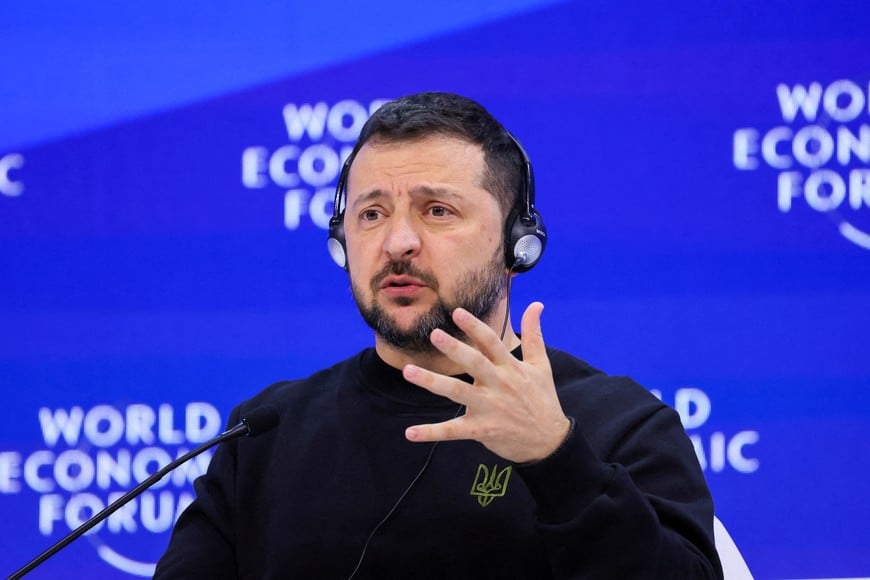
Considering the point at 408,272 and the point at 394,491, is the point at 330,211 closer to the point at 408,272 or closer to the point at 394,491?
the point at 408,272

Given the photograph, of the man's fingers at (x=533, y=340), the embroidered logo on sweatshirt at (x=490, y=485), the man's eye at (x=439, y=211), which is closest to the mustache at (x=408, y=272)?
the man's eye at (x=439, y=211)

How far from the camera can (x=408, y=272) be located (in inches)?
76.0

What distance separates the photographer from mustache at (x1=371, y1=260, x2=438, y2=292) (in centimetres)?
193

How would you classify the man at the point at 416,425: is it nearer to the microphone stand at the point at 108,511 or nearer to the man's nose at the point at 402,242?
the man's nose at the point at 402,242

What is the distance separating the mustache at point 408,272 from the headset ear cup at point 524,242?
16 centimetres


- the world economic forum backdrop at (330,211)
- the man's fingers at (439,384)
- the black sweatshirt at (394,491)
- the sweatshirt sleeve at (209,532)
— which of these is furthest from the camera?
the world economic forum backdrop at (330,211)

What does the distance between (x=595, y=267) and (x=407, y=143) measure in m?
0.81

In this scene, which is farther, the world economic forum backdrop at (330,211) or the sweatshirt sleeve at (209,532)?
the world economic forum backdrop at (330,211)

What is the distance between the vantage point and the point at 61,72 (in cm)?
270

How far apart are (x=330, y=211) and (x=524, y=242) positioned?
825mm

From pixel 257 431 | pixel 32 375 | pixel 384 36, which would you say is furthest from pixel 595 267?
pixel 32 375

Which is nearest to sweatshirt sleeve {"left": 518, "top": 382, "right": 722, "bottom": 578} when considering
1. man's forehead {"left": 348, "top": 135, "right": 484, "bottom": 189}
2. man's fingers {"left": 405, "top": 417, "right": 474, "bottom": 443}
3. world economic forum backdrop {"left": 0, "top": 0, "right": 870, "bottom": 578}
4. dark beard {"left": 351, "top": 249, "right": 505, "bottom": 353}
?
man's fingers {"left": 405, "top": 417, "right": 474, "bottom": 443}

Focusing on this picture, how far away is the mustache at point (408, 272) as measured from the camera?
1.93 m

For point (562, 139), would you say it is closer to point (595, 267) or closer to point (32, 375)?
point (595, 267)
